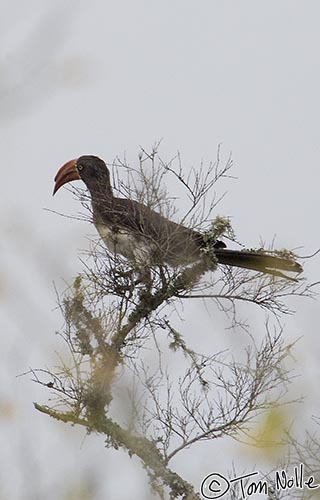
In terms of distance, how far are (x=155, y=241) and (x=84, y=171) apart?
1.96 metres

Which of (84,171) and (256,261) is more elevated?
(84,171)

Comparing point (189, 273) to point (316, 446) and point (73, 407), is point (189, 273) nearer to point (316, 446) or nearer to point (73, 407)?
point (73, 407)

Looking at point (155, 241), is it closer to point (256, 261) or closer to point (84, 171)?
point (256, 261)

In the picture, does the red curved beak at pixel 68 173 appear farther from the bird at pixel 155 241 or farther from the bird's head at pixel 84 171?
the bird at pixel 155 241

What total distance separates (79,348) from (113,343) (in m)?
0.24

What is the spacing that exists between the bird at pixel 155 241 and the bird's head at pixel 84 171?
0.44 metres

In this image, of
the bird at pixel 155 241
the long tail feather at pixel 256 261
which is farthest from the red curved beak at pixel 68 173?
the long tail feather at pixel 256 261

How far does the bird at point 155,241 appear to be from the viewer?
29.0ft

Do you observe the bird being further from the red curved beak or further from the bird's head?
the red curved beak

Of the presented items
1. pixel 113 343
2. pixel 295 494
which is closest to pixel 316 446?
pixel 295 494

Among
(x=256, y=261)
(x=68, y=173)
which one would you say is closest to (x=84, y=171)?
(x=68, y=173)

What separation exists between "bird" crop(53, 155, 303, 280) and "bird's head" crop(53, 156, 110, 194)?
44cm

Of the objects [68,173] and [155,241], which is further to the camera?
[68,173]

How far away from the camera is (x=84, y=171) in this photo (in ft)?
34.9
